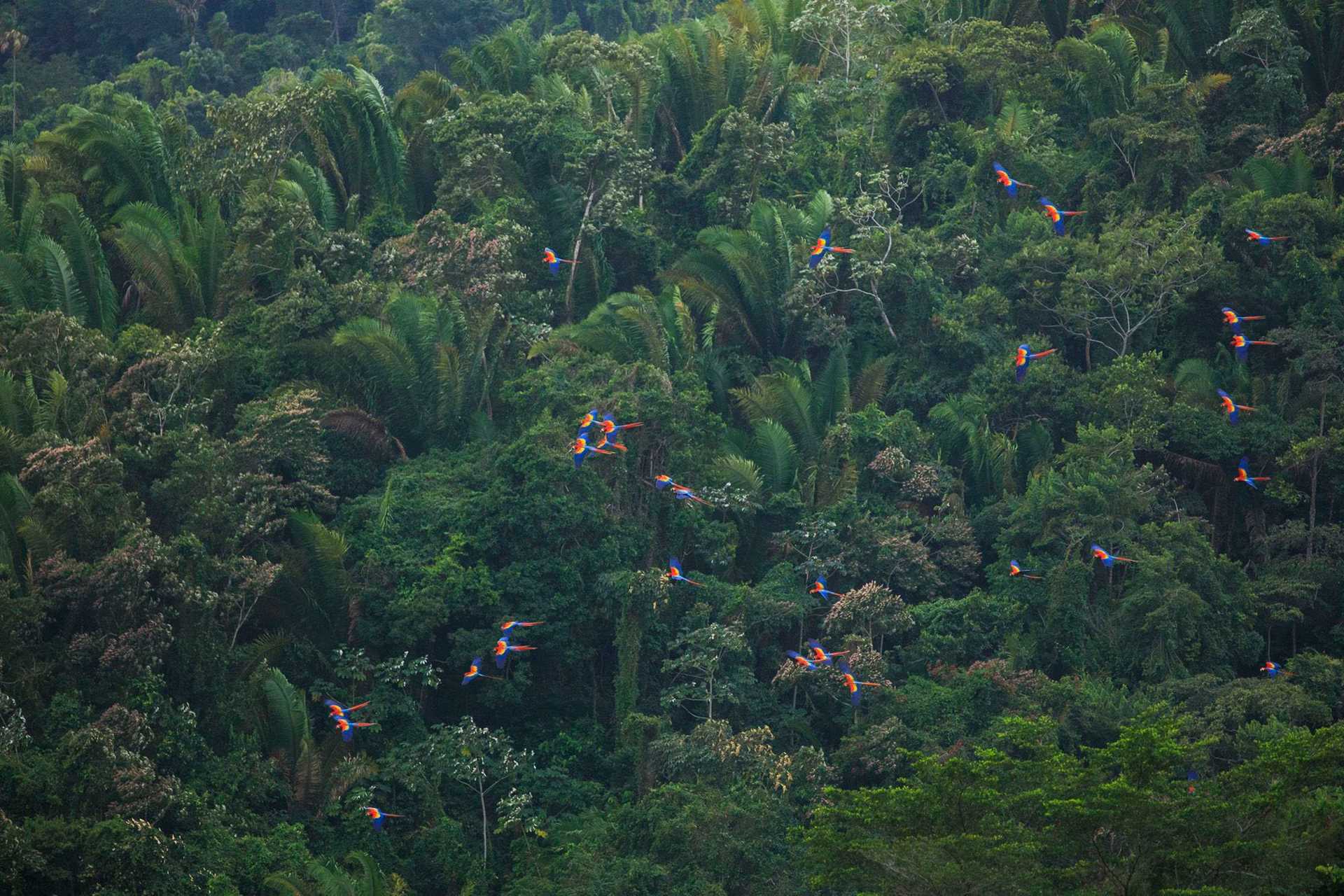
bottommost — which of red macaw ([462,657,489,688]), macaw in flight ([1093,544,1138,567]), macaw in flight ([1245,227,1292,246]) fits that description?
red macaw ([462,657,489,688])

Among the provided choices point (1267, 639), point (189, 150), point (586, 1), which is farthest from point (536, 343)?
point (586, 1)

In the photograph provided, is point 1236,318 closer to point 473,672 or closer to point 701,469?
point 701,469

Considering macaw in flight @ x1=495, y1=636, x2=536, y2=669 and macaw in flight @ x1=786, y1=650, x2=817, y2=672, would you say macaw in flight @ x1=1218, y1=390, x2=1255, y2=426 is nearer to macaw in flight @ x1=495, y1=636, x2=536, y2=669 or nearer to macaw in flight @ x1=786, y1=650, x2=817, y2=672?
macaw in flight @ x1=786, y1=650, x2=817, y2=672

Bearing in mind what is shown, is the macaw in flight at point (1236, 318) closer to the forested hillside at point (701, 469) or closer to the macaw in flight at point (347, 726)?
the forested hillside at point (701, 469)

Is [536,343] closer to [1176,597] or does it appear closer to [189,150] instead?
[189,150]

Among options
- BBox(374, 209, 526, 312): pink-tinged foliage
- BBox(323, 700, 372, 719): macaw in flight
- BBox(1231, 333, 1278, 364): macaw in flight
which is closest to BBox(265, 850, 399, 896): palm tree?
BBox(323, 700, 372, 719): macaw in flight

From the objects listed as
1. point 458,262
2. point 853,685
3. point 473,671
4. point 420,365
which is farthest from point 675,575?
point 458,262

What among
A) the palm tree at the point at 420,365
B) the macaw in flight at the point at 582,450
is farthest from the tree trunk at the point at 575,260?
the macaw in flight at the point at 582,450
